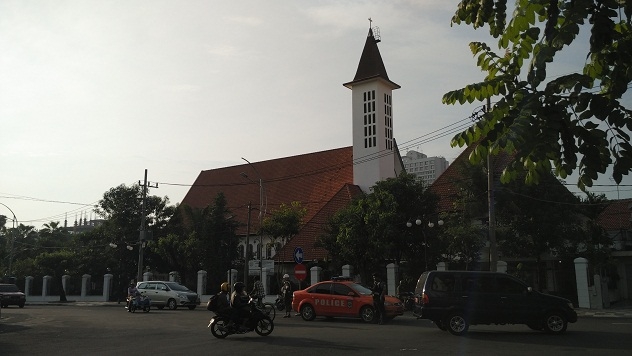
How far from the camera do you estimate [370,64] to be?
51156mm

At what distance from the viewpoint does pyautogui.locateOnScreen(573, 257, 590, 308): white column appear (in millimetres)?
26062

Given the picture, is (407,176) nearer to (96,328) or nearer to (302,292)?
(302,292)

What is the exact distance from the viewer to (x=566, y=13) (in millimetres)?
4066

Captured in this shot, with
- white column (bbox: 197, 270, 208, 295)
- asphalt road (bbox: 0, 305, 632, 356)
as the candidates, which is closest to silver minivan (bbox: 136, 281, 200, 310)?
white column (bbox: 197, 270, 208, 295)

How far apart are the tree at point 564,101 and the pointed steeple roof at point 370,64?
46.2 m

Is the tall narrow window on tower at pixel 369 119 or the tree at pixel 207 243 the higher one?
the tall narrow window on tower at pixel 369 119

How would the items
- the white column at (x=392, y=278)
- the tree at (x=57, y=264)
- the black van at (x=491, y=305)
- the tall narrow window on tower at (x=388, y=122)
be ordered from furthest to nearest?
the tree at (x=57, y=264) → the tall narrow window on tower at (x=388, y=122) → the white column at (x=392, y=278) → the black van at (x=491, y=305)

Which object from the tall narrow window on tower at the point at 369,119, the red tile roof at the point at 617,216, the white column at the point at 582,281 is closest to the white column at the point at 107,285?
the tall narrow window on tower at the point at 369,119

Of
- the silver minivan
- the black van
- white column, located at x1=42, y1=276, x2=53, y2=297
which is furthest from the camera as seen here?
white column, located at x1=42, y1=276, x2=53, y2=297

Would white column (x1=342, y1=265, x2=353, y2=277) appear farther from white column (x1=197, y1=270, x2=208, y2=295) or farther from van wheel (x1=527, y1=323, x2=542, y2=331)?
van wheel (x1=527, y1=323, x2=542, y2=331)

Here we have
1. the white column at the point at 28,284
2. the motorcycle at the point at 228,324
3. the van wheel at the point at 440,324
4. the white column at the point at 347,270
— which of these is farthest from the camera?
the white column at the point at 28,284

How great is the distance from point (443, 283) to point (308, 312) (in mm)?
7325

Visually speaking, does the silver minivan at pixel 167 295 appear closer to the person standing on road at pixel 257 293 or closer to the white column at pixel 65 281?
the person standing on road at pixel 257 293

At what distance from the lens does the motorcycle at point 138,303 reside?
2814 cm
